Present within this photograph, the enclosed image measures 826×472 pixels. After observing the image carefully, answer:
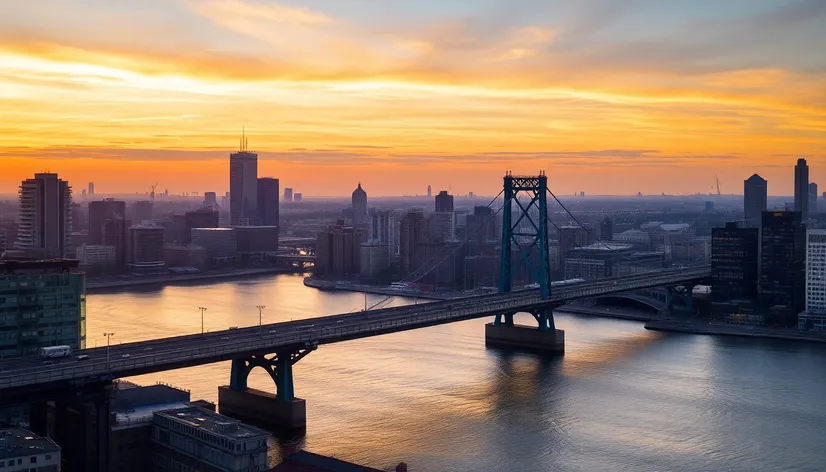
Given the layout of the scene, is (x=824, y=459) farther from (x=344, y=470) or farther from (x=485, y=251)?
(x=485, y=251)

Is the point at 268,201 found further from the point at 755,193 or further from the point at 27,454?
the point at 27,454

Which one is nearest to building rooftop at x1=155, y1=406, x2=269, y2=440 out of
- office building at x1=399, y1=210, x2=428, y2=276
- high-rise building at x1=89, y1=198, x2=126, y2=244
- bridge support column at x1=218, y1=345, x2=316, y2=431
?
bridge support column at x1=218, y1=345, x2=316, y2=431

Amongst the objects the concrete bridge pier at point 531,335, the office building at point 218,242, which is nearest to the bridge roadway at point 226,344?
the concrete bridge pier at point 531,335

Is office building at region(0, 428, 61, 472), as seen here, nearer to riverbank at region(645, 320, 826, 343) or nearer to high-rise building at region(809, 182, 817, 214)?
riverbank at region(645, 320, 826, 343)

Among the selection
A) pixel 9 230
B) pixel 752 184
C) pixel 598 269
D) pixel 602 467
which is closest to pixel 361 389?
pixel 602 467

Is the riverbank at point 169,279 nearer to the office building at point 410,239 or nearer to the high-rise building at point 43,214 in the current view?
the high-rise building at point 43,214

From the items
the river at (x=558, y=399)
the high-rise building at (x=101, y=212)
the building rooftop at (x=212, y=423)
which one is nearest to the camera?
the building rooftop at (x=212, y=423)
